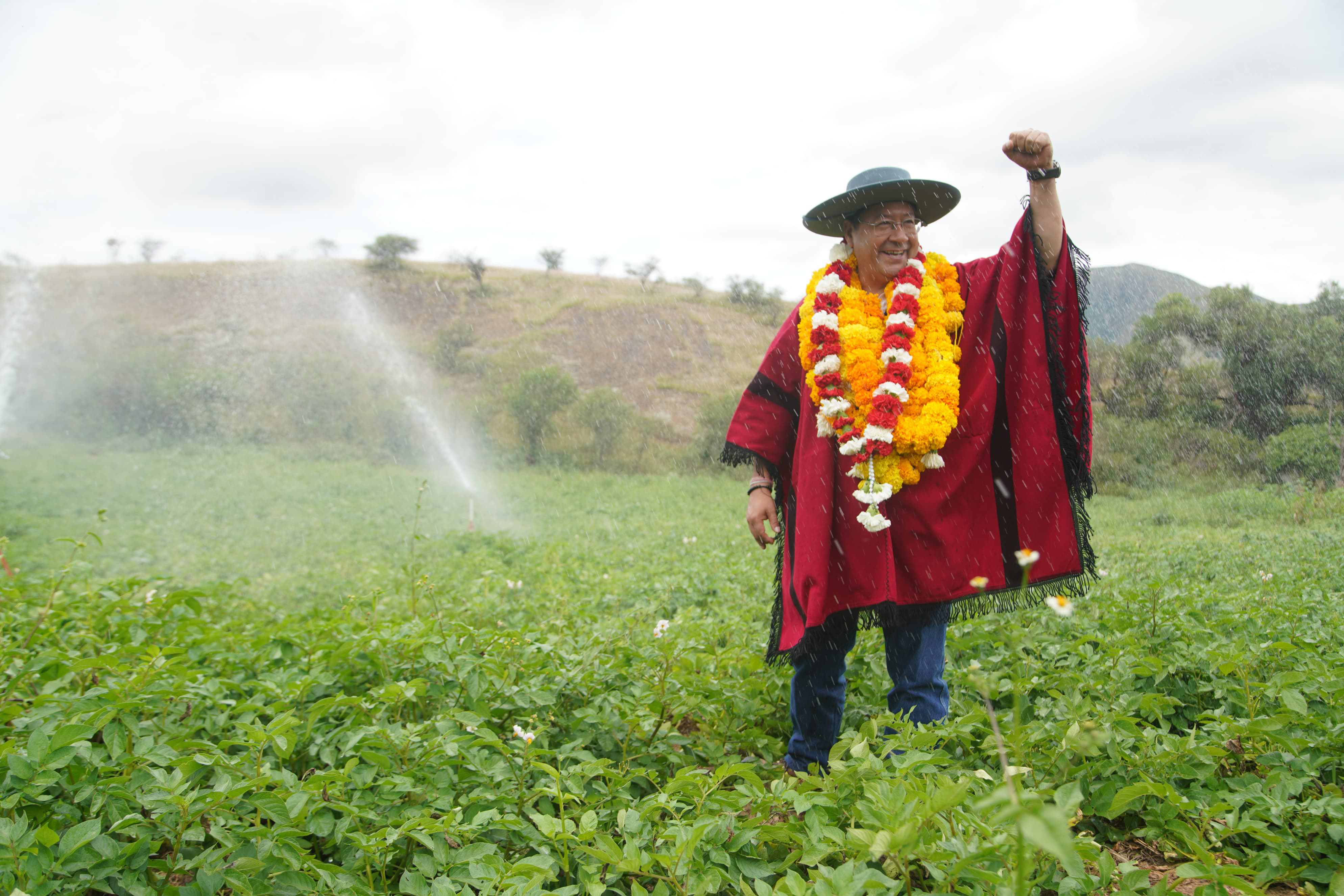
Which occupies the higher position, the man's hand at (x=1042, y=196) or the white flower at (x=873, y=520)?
the man's hand at (x=1042, y=196)

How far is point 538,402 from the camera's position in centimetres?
2245

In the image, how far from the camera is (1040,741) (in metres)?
2.25

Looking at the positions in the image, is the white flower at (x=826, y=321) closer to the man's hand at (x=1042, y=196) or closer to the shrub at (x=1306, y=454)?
the man's hand at (x=1042, y=196)

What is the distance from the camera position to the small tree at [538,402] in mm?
22375

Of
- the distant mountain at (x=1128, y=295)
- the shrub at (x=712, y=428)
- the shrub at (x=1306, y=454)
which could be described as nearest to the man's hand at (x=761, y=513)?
the shrub at (x=1306, y=454)

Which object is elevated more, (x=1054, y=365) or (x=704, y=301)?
(x=704, y=301)

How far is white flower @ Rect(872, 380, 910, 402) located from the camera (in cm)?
278

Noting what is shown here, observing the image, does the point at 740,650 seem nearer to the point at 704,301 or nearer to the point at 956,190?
the point at 956,190

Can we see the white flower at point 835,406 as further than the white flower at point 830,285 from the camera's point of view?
No

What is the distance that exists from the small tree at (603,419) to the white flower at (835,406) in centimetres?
1809

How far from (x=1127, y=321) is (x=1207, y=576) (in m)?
12.4

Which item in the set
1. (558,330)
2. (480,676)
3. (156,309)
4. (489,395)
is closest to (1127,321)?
(480,676)

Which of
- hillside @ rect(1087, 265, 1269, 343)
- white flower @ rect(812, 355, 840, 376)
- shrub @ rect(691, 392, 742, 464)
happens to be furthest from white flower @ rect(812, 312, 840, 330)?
shrub @ rect(691, 392, 742, 464)

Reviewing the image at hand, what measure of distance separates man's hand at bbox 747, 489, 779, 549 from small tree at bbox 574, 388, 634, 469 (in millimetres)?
17821
